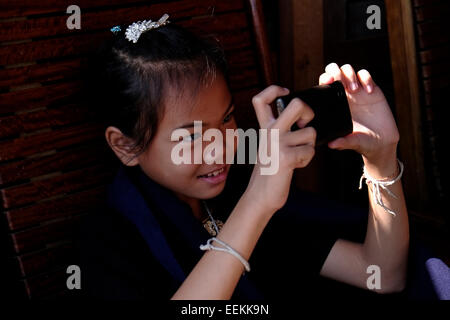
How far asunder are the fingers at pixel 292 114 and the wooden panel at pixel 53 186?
25.3 inches

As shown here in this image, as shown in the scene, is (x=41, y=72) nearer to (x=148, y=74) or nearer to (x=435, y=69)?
(x=148, y=74)

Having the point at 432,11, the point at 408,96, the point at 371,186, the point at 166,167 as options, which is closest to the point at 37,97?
the point at 166,167

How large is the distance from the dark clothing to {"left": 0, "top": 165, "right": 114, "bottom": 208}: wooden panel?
143mm

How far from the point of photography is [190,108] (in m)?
1.20

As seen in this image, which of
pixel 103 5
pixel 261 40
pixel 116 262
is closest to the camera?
pixel 116 262

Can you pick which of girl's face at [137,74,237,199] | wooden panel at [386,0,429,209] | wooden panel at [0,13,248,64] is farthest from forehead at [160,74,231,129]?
wooden panel at [386,0,429,209]

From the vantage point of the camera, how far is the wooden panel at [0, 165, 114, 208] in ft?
4.38

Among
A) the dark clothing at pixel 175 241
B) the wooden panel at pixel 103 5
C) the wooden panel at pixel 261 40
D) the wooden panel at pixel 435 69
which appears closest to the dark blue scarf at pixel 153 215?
the dark clothing at pixel 175 241

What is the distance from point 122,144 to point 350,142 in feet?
1.82

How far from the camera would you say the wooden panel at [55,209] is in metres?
1.35

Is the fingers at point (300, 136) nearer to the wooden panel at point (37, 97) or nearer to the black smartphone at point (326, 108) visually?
the black smartphone at point (326, 108)

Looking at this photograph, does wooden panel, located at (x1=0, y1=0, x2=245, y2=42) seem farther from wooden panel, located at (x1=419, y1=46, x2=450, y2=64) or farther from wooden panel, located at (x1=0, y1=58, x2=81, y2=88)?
wooden panel, located at (x1=419, y1=46, x2=450, y2=64)

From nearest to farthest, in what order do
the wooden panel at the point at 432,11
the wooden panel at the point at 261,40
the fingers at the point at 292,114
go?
the fingers at the point at 292,114 < the wooden panel at the point at 261,40 < the wooden panel at the point at 432,11
